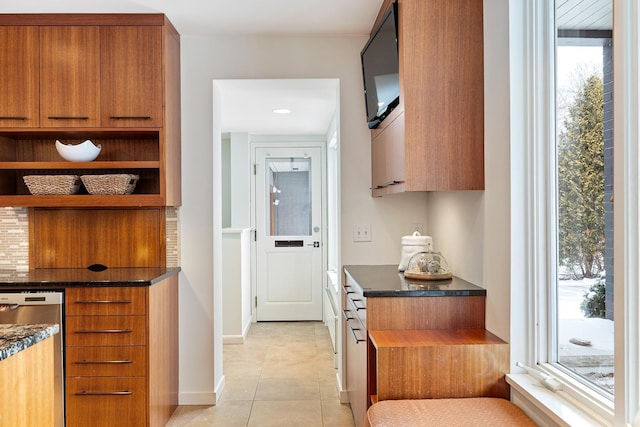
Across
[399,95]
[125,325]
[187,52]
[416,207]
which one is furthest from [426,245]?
[187,52]

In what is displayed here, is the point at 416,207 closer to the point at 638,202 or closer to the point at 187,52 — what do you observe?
the point at 187,52

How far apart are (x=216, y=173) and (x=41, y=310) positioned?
1289 millimetres

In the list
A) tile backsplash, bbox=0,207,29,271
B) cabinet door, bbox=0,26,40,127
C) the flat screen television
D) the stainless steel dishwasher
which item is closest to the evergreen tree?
the flat screen television

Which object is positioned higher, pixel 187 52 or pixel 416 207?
pixel 187 52

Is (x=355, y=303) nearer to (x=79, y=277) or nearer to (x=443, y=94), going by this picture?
(x=443, y=94)

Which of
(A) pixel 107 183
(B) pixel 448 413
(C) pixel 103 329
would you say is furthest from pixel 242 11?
(B) pixel 448 413

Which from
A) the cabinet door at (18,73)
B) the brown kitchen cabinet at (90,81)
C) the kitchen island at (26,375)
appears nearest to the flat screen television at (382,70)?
the brown kitchen cabinet at (90,81)

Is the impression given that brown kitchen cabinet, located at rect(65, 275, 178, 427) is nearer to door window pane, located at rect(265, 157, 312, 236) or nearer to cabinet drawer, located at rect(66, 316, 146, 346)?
cabinet drawer, located at rect(66, 316, 146, 346)

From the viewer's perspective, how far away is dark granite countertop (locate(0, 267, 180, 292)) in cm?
271

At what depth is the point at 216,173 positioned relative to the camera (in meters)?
3.38

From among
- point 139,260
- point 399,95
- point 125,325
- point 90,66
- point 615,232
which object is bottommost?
point 125,325

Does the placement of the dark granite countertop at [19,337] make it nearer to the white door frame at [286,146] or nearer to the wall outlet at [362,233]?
the wall outlet at [362,233]

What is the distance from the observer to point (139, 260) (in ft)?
11.0

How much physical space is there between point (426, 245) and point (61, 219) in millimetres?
2339
